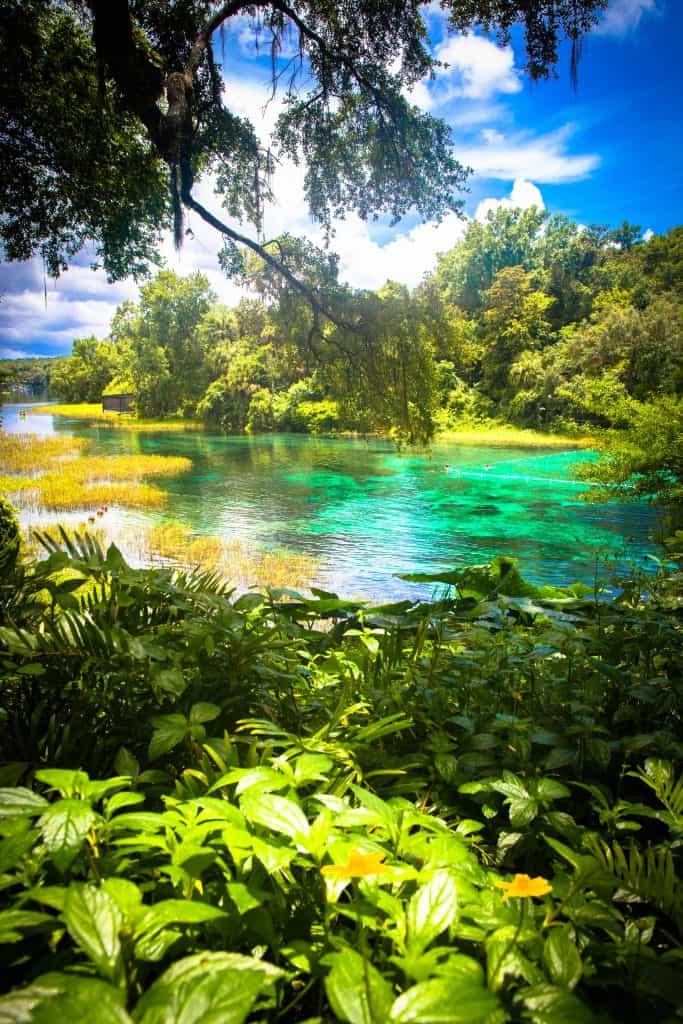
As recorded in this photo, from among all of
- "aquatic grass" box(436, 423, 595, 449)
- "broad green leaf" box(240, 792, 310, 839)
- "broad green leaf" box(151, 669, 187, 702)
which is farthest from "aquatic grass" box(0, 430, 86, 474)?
"aquatic grass" box(436, 423, 595, 449)

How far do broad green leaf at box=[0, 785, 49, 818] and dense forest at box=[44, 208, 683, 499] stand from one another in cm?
448

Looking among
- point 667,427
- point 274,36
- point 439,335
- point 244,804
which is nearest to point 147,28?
point 274,36

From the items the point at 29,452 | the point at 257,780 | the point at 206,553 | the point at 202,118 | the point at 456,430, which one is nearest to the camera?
the point at 257,780

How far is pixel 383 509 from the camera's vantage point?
6.49 meters

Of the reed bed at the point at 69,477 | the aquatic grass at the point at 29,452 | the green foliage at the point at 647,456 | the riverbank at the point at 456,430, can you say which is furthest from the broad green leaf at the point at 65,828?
the riverbank at the point at 456,430

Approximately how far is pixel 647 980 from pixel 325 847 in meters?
0.26

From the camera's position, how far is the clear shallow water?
4738 millimetres

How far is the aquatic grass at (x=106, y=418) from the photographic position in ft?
18.6

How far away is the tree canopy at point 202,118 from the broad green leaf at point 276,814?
4.44 meters

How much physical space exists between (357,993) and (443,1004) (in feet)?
0.17

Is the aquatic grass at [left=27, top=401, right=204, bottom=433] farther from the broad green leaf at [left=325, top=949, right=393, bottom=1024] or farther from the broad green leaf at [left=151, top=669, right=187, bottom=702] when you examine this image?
the broad green leaf at [left=325, top=949, right=393, bottom=1024]

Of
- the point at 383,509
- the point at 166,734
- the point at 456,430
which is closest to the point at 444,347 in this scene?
the point at 383,509

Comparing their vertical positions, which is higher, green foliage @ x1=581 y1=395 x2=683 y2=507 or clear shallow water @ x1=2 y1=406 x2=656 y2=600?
green foliage @ x1=581 y1=395 x2=683 y2=507

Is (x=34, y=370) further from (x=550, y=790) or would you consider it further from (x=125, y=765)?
(x=550, y=790)
